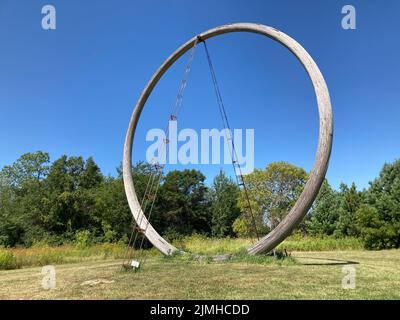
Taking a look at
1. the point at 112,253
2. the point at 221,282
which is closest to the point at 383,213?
the point at 112,253

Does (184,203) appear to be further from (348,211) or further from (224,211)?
(348,211)

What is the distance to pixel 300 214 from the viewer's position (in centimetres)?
922

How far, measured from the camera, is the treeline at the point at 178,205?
22.5m

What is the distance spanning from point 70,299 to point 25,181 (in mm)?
39731

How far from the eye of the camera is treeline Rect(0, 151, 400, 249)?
22.5 m

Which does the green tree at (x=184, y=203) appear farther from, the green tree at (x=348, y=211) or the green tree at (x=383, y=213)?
the green tree at (x=383, y=213)

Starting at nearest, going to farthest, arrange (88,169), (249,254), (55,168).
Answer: (249,254) → (55,168) → (88,169)

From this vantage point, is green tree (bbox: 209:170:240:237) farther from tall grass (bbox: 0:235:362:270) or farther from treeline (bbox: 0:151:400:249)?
tall grass (bbox: 0:235:362:270)

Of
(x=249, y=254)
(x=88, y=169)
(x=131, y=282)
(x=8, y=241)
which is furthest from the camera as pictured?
(x=88, y=169)

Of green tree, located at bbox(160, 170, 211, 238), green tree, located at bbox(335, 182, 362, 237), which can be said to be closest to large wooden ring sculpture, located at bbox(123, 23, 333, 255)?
green tree, located at bbox(335, 182, 362, 237)

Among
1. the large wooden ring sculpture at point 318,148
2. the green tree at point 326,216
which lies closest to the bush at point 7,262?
the large wooden ring sculpture at point 318,148

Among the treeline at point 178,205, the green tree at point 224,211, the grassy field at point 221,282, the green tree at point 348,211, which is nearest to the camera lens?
the grassy field at point 221,282
